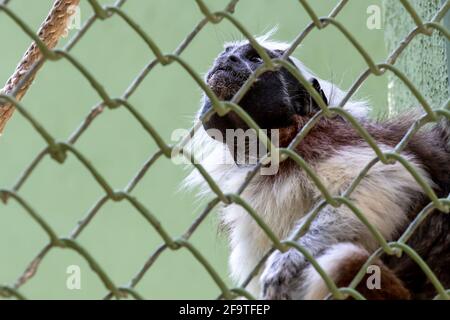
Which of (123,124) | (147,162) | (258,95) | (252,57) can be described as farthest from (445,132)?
(123,124)

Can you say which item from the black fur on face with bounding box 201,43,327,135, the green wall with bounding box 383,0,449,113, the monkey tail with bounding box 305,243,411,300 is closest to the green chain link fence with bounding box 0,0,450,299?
the monkey tail with bounding box 305,243,411,300

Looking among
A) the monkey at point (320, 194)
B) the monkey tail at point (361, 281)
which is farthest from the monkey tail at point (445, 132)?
the monkey tail at point (361, 281)

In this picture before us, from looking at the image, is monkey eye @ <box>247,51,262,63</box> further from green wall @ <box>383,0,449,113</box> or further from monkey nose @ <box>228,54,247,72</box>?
green wall @ <box>383,0,449,113</box>

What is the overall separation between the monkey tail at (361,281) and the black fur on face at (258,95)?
0.79 metres

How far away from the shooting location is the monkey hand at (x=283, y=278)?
2.43 meters

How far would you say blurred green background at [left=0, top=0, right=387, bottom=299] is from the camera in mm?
5809

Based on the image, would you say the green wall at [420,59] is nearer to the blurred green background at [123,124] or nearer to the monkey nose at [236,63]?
the monkey nose at [236,63]

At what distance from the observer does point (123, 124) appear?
600cm

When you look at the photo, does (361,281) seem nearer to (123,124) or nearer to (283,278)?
(283,278)

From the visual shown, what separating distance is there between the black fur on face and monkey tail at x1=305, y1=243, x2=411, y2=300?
2.58ft

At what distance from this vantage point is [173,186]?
6086 millimetres

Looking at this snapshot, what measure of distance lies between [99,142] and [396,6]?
8.72 feet

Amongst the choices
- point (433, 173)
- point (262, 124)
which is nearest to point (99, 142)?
point (262, 124)
